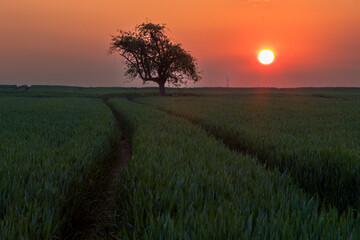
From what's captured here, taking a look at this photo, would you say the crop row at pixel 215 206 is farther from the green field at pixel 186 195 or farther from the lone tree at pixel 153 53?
the lone tree at pixel 153 53

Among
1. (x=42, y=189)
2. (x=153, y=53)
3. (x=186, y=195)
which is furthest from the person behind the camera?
(x=153, y=53)

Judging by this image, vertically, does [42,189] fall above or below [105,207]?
above

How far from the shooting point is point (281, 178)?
292 cm

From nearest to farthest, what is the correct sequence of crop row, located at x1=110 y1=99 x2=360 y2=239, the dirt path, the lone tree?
crop row, located at x1=110 y1=99 x2=360 y2=239 < the dirt path < the lone tree

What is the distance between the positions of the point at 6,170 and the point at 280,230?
3.30 metres

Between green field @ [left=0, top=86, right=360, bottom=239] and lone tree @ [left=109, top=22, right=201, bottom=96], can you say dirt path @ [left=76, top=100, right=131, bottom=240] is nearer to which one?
green field @ [left=0, top=86, right=360, bottom=239]

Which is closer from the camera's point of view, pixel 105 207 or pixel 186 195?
pixel 186 195

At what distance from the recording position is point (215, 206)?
2.10 meters

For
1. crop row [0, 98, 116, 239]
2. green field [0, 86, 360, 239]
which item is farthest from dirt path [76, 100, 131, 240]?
crop row [0, 98, 116, 239]

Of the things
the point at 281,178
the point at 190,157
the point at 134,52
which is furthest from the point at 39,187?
the point at 134,52

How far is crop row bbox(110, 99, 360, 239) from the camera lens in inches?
66.0

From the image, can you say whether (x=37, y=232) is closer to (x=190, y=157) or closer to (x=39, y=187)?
(x=39, y=187)

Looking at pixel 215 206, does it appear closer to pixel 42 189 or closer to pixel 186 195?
pixel 186 195

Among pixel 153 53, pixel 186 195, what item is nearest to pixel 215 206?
pixel 186 195
